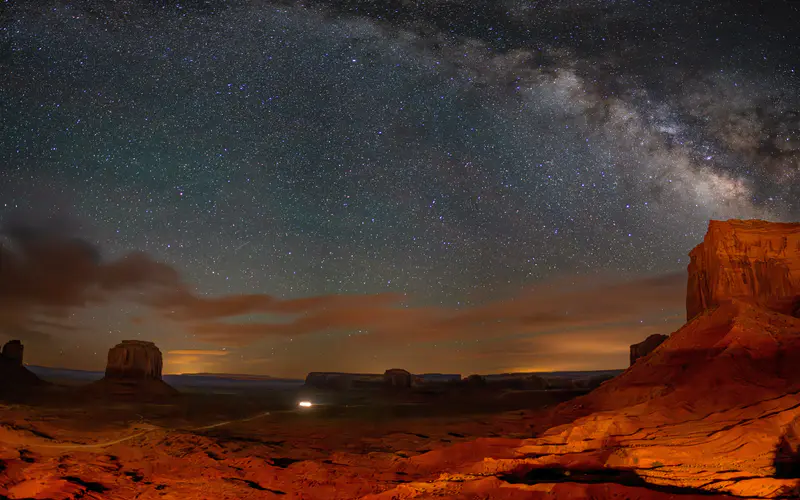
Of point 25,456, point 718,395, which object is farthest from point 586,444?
point 25,456

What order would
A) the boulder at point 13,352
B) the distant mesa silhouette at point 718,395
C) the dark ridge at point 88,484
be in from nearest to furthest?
the distant mesa silhouette at point 718,395 → the dark ridge at point 88,484 → the boulder at point 13,352

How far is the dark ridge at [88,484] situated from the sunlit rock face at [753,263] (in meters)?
34.3

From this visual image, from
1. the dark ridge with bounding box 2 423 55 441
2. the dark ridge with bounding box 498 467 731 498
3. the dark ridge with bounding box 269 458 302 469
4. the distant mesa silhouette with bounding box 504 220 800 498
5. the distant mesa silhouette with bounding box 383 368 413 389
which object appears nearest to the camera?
the dark ridge with bounding box 498 467 731 498

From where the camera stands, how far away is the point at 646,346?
46.7 meters

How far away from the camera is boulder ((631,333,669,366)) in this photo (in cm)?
4603

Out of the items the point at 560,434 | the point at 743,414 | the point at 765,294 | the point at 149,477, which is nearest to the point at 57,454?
the point at 149,477

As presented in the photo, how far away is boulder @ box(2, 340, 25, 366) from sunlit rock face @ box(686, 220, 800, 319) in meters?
82.2

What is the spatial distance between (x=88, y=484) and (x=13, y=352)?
223ft

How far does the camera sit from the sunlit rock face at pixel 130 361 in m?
64.3

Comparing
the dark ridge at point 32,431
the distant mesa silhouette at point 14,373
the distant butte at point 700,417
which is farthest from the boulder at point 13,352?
the distant butte at point 700,417

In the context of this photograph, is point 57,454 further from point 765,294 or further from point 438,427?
point 765,294

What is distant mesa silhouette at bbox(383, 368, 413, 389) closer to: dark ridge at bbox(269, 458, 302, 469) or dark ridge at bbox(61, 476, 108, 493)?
dark ridge at bbox(269, 458, 302, 469)

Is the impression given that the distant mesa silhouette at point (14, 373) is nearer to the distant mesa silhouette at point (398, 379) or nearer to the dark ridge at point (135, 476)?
the dark ridge at point (135, 476)

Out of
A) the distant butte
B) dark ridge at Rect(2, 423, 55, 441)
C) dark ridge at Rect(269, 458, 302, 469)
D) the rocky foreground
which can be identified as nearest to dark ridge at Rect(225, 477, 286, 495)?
the rocky foreground
